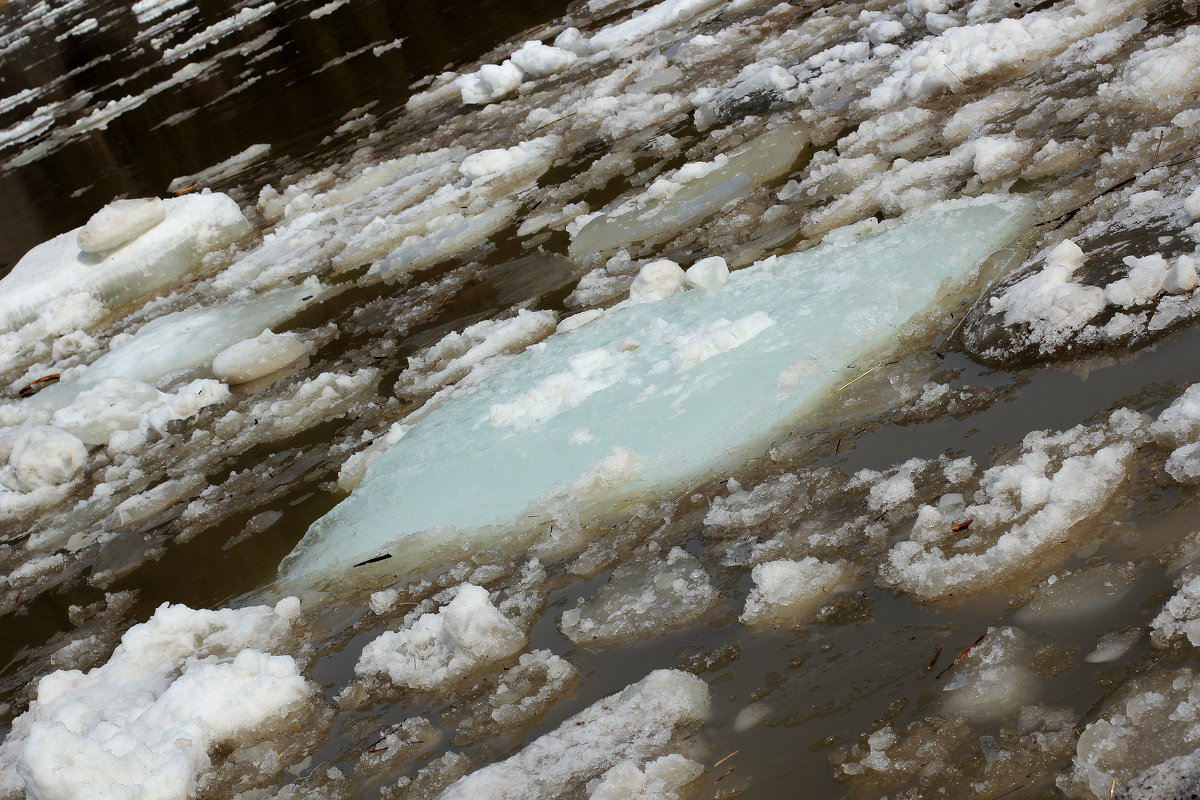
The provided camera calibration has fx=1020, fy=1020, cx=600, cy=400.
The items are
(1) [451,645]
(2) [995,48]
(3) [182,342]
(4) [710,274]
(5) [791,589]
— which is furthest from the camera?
(3) [182,342]

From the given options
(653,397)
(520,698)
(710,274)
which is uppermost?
(710,274)

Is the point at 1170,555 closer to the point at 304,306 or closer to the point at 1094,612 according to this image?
the point at 1094,612

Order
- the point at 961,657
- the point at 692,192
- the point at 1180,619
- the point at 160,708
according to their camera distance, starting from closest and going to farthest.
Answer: the point at 1180,619
the point at 961,657
the point at 160,708
the point at 692,192

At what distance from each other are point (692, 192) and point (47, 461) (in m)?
3.79

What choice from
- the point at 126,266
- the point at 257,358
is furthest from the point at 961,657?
the point at 126,266

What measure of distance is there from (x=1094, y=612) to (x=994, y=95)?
11.5 feet

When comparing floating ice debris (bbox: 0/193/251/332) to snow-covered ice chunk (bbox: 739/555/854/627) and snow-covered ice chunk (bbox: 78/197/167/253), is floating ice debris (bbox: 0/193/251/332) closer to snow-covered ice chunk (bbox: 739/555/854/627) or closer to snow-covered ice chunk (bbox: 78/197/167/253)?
snow-covered ice chunk (bbox: 78/197/167/253)

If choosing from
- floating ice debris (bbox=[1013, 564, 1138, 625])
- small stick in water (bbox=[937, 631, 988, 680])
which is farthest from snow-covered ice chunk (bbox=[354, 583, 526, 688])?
floating ice debris (bbox=[1013, 564, 1138, 625])

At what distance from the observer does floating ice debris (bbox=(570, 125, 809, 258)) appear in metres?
5.45

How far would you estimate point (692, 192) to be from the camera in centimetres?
565

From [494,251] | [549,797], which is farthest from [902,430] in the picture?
[494,251]

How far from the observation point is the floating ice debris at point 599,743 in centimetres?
251

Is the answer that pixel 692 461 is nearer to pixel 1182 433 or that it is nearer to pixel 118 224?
pixel 1182 433

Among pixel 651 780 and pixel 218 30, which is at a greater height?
pixel 218 30
